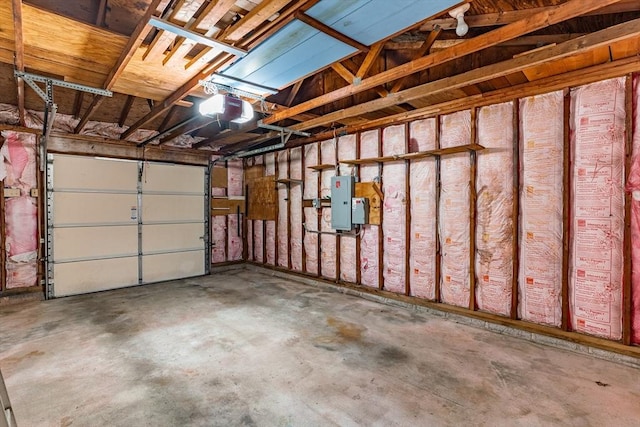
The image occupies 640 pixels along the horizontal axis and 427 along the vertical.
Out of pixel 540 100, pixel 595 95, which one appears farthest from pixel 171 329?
pixel 595 95

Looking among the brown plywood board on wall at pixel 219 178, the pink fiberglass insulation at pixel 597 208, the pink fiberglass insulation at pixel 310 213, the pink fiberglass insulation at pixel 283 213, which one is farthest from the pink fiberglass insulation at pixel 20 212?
the pink fiberglass insulation at pixel 597 208

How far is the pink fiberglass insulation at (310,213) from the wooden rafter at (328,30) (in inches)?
123

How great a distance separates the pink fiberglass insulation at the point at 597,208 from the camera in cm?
292

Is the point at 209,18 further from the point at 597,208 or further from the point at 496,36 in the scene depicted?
the point at 597,208

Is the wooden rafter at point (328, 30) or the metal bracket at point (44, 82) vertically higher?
the wooden rafter at point (328, 30)

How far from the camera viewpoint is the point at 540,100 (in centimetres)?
334

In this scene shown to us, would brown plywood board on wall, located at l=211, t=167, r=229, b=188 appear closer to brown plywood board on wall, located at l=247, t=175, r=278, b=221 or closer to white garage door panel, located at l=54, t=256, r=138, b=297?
brown plywood board on wall, located at l=247, t=175, r=278, b=221

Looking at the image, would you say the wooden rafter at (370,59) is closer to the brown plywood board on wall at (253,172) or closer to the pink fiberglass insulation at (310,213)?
the pink fiberglass insulation at (310,213)

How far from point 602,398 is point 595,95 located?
2652 millimetres

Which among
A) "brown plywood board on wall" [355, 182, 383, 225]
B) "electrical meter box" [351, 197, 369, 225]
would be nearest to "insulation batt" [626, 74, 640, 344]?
"brown plywood board on wall" [355, 182, 383, 225]

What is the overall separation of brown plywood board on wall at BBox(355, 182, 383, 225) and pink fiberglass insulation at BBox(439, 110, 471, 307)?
946mm

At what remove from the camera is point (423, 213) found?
14.2 ft

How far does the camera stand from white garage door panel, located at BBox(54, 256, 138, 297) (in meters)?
5.18

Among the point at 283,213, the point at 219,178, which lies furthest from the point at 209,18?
the point at 219,178
